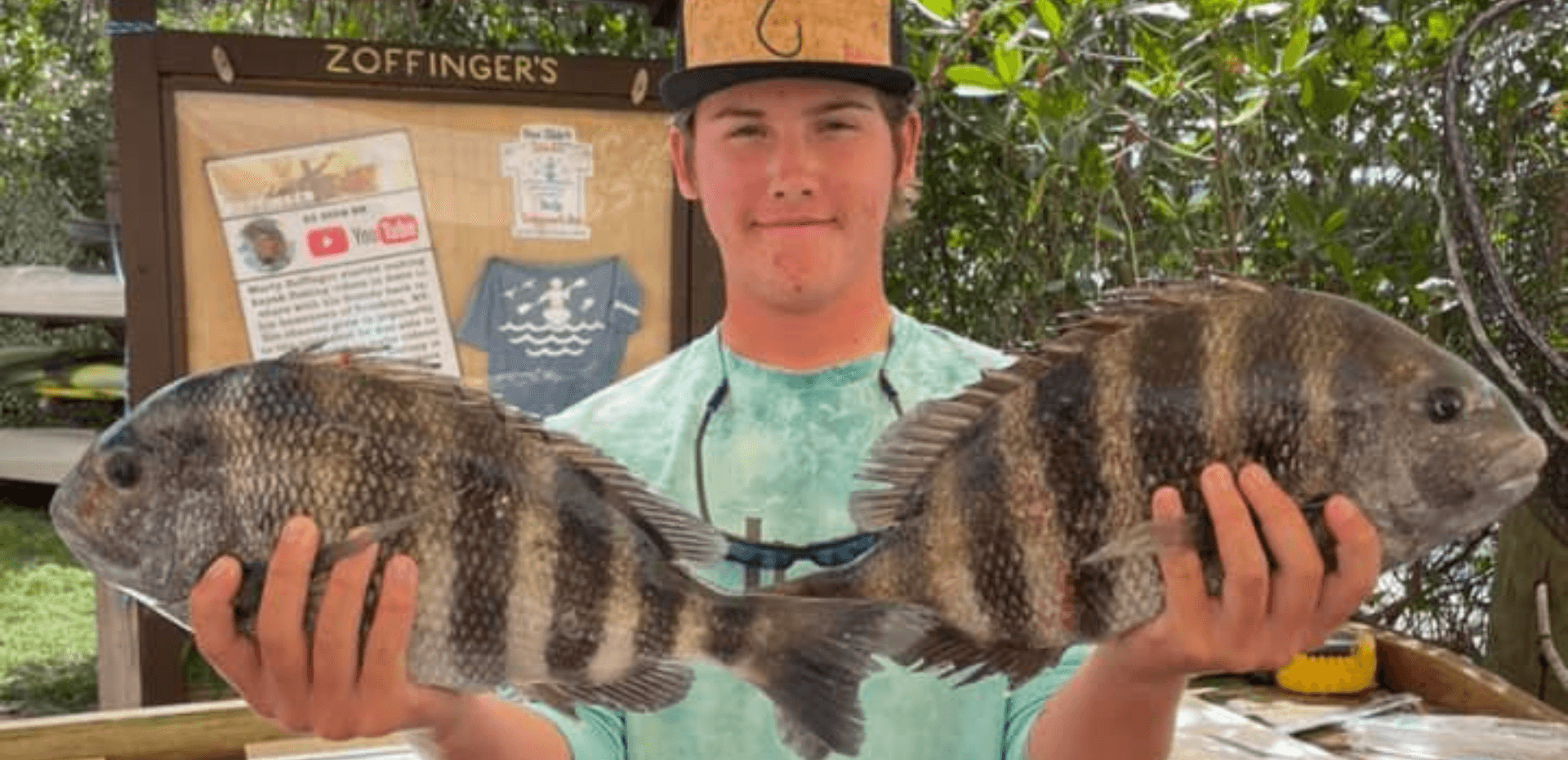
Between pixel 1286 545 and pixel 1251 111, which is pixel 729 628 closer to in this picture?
pixel 1286 545

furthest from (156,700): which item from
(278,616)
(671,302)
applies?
(278,616)

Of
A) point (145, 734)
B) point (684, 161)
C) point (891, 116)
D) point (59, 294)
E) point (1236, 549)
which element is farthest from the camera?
point (59, 294)

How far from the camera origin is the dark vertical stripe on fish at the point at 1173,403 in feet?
4.14

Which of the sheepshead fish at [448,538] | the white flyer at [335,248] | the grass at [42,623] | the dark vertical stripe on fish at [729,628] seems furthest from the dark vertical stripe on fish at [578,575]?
the grass at [42,623]

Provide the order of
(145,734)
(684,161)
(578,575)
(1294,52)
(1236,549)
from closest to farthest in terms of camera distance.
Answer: (1236,549), (578,575), (684,161), (145,734), (1294,52)

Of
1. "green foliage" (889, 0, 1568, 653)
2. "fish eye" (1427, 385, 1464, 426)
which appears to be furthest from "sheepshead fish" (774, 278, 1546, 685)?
"green foliage" (889, 0, 1568, 653)

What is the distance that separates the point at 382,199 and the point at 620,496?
1631mm

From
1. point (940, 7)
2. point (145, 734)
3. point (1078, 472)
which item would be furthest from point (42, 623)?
point (1078, 472)

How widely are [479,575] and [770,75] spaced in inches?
24.8

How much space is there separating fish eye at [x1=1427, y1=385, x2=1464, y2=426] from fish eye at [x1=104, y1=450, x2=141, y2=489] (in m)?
1.16

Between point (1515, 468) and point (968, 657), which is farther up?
point (1515, 468)

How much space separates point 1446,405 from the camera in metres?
1.24

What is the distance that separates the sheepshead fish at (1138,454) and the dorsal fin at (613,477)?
12cm

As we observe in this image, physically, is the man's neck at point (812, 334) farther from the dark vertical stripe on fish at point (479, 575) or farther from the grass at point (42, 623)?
the grass at point (42, 623)
